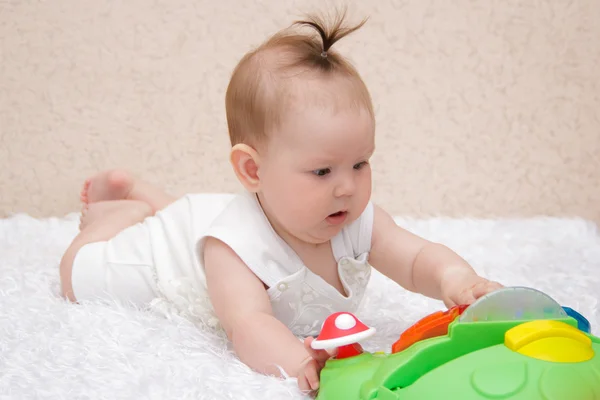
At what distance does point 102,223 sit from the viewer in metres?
1.43

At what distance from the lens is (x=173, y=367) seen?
100 cm

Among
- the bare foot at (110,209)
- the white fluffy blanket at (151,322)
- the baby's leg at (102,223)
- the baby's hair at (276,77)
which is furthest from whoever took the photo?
the bare foot at (110,209)

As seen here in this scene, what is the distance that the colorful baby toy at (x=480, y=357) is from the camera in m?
0.71

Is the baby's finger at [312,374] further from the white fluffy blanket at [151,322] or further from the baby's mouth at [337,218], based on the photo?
the baby's mouth at [337,218]

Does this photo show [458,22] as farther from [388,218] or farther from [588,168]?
[388,218]

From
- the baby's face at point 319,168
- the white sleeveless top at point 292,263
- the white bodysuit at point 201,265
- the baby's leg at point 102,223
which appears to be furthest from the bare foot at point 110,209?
the baby's face at point 319,168

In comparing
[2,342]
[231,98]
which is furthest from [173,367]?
[231,98]

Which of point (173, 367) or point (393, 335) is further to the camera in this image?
point (393, 335)

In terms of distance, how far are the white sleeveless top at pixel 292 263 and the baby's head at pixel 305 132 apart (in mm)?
39

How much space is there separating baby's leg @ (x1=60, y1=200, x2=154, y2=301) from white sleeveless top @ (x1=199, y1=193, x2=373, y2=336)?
286 mm

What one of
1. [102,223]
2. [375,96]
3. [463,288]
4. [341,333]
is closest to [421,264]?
[463,288]

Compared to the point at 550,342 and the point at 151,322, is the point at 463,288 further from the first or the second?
the point at 151,322

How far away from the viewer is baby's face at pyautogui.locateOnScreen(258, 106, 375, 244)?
103cm

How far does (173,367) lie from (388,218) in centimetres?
43
